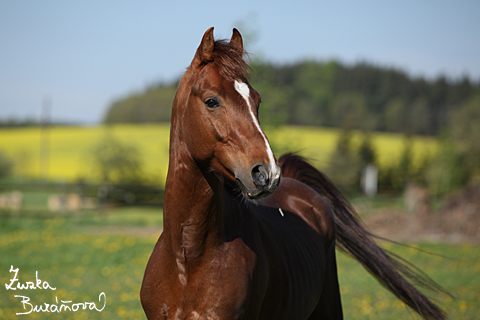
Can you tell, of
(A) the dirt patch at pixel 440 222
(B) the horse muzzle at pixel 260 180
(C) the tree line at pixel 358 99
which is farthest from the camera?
(C) the tree line at pixel 358 99

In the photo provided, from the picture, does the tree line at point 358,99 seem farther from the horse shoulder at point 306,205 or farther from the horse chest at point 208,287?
the horse chest at point 208,287

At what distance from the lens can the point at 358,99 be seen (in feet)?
158

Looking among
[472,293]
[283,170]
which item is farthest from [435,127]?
[283,170]

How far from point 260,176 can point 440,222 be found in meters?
13.6

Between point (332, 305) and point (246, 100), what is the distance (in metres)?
2.23

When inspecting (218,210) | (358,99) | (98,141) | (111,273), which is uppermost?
(358,99)

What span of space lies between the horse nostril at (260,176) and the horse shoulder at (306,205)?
1.47m

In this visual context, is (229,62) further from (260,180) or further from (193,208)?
(193,208)

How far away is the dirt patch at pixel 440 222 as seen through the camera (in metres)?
13.0

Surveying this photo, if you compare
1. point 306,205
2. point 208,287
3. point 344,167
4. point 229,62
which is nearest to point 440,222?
point 306,205


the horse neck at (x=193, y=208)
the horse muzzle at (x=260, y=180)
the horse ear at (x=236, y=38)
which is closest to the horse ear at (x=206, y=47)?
the horse ear at (x=236, y=38)

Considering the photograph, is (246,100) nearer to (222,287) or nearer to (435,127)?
(222,287)

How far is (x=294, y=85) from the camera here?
54.7 meters

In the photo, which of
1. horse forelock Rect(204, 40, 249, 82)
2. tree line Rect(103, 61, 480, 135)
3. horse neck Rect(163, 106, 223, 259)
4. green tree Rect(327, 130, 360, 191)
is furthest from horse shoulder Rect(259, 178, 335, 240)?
tree line Rect(103, 61, 480, 135)
